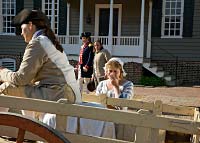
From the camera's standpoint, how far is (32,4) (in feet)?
68.6

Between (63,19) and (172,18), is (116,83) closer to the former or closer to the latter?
(172,18)

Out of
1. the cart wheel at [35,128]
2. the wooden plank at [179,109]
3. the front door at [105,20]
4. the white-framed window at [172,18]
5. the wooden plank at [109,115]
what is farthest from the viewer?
the front door at [105,20]

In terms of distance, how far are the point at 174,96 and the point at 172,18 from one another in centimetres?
659

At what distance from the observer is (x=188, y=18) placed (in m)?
18.3

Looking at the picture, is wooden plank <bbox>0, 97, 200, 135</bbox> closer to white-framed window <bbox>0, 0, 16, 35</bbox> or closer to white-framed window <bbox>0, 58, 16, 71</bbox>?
white-framed window <bbox>0, 58, 16, 71</bbox>

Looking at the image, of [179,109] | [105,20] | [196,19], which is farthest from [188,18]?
[179,109]

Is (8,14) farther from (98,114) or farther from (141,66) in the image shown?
(98,114)

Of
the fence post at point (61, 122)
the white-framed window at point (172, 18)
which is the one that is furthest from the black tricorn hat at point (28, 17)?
the white-framed window at point (172, 18)

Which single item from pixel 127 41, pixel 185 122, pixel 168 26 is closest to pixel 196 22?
pixel 168 26

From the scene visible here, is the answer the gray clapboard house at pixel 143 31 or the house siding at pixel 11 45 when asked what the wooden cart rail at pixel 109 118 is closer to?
the gray clapboard house at pixel 143 31

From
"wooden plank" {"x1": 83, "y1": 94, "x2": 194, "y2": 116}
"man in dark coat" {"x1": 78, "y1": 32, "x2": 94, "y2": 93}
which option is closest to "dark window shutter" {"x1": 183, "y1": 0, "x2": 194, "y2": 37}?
"man in dark coat" {"x1": 78, "y1": 32, "x2": 94, "y2": 93}

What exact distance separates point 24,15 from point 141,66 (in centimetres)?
1418

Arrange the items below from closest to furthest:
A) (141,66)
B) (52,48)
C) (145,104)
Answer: (52,48), (145,104), (141,66)

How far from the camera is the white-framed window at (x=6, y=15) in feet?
70.1
